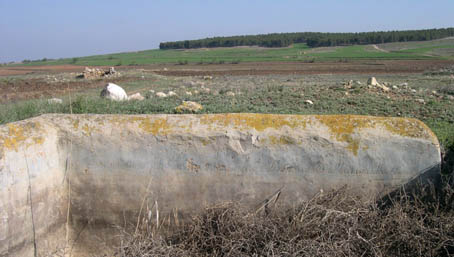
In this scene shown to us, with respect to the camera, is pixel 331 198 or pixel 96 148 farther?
pixel 96 148

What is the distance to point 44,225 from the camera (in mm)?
3477

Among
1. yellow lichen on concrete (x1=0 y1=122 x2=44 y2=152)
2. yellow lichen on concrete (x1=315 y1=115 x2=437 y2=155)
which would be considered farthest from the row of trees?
yellow lichen on concrete (x1=0 y1=122 x2=44 y2=152)

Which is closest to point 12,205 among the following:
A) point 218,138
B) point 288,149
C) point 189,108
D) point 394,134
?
point 218,138

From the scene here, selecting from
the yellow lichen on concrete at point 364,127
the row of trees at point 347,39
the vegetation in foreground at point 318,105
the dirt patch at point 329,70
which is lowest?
the vegetation in foreground at point 318,105

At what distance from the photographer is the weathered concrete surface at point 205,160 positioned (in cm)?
353

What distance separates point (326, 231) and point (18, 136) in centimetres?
287

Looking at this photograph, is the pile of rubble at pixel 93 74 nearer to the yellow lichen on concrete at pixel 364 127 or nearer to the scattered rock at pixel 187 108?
the scattered rock at pixel 187 108

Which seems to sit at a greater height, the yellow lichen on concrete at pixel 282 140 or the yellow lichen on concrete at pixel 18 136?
the yellow lichen on concrete at pixel 18 136

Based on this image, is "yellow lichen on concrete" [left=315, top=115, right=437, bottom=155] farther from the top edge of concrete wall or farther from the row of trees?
the row of trees

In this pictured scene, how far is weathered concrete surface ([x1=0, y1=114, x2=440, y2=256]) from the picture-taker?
3531 millimetres

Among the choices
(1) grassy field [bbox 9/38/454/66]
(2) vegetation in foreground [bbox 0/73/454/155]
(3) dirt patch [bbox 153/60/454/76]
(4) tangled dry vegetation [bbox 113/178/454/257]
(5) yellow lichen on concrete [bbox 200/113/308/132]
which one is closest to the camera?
(4) tangled dry vegetation [bbox 113/178/454/257]

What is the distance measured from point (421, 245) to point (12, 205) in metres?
3.47

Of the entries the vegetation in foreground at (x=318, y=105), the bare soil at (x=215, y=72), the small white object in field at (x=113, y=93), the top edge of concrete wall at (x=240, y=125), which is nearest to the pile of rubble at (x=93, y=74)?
the bare soil at (x=215, y=72)

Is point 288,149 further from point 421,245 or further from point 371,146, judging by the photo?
point 421,245
